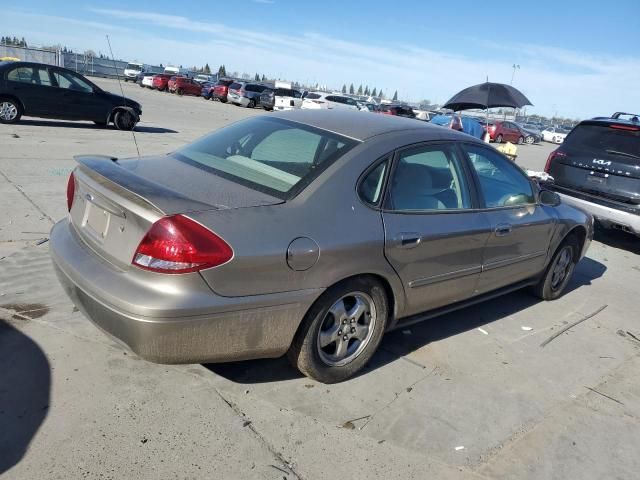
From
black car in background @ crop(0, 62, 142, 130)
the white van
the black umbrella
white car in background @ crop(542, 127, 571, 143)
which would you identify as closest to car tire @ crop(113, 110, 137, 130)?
black car in background @ crop(0, 62, 142, 130)

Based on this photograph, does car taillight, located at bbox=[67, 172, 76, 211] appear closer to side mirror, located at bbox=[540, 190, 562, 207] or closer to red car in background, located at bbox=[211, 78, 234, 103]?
side mirror, located at bbox=[540, 190, 562, 207]

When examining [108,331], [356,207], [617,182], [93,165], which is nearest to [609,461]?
[356,207]

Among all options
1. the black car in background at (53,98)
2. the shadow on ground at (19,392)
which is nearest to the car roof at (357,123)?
the shadow on ground at (19,392)

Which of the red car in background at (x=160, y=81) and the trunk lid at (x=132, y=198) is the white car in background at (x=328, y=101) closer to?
the red car in background at (x=160, y=81)

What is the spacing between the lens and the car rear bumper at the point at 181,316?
2.53 meters

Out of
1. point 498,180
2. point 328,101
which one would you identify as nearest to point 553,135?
point 328,101

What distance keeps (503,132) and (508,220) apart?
3262 cm

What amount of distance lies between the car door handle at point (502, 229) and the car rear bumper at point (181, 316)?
1.82m

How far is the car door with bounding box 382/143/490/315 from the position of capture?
3.35 m

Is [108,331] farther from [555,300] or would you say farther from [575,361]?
[555,300]

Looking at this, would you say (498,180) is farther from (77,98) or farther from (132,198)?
(77,98)

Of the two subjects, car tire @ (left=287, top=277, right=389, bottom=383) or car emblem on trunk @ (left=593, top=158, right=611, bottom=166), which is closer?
car tire @ (left=287, top=277, right=389, bottom=383)

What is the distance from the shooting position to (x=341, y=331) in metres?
3.27

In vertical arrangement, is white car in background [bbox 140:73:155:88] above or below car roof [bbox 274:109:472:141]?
below
